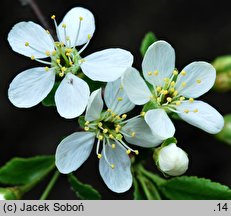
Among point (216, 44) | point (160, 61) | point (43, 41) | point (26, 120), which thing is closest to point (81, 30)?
point (43, 41)

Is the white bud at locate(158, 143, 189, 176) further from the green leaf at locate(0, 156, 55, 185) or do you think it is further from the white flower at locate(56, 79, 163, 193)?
the green leaf at locate(0, 156, 55, 185)

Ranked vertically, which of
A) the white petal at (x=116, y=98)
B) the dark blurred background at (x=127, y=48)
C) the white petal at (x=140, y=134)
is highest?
the white petal at (x=116, y=98)

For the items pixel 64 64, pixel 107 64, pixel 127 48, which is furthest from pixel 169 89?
pixel 127 48

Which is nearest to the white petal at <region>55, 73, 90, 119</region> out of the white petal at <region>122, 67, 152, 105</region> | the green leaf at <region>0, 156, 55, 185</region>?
the white petal at <region>122, 67, 152, 105</region>

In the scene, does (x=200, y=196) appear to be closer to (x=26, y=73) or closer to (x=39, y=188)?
(x=26, y=73)

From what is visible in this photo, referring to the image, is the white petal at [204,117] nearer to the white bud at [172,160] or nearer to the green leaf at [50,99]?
the white bud at [172,160]

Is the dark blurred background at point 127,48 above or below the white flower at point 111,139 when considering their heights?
below

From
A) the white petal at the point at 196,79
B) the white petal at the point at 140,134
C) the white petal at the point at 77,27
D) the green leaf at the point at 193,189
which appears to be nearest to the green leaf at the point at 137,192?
the green leaf at the point at 193,189
